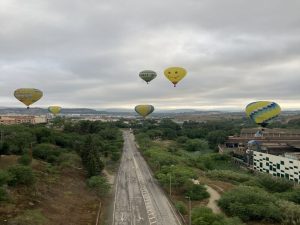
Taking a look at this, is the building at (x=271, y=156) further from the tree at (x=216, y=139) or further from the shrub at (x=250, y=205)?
the shrub at (x=250, y=205)

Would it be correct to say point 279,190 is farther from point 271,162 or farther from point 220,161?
point 220,161

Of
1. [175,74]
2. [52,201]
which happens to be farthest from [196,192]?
[175,74]

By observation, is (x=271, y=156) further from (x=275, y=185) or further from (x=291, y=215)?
(x=291, y=215)

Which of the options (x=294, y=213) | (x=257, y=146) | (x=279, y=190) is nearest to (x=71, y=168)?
(x=279, y=190)

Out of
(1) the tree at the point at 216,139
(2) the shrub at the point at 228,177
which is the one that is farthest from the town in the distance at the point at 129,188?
(1) the tree at the point at 216,139

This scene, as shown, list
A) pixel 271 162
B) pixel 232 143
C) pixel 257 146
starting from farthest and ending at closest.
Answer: pixel 232 143, pixel 257 146, pixel 271 162

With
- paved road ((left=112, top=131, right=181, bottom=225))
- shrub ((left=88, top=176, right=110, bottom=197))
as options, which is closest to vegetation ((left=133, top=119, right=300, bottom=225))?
paved road ((left=112, top=131, right=181, bottom=225))

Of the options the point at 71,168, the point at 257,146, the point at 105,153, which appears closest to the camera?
the point at 71,168
